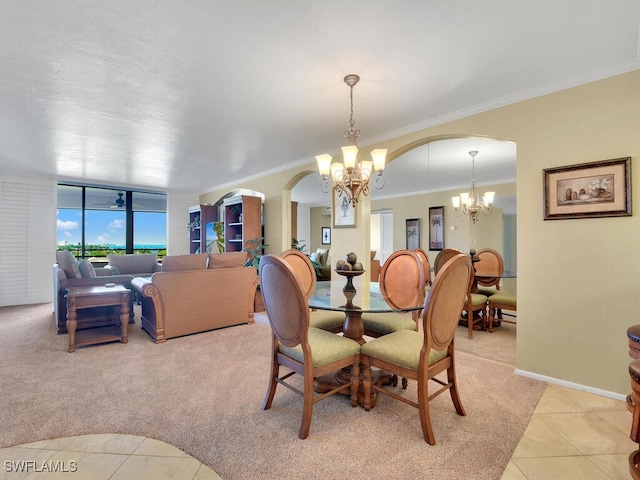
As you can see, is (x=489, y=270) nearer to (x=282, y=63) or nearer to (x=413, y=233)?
(x=413, y=233)

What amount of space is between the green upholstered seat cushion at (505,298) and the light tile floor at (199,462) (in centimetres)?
168

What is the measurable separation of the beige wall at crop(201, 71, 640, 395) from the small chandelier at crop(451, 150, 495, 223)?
3.42ft

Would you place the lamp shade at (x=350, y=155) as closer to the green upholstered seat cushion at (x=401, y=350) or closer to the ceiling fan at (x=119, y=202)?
the green upholstered seat cushion at (x=401, y=350)

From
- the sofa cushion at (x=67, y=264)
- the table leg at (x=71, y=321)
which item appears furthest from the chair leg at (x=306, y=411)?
the sofa cushion at (x=67, y=264)

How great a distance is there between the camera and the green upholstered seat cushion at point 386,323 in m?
2.48

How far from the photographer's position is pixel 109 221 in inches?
274

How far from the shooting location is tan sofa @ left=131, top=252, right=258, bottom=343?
354 cm

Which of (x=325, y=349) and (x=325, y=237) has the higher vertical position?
(x=325, y=237)

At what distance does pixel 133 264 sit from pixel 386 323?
206 inches

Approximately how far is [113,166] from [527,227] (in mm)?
5757

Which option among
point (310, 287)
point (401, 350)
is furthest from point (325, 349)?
point (310, 287)

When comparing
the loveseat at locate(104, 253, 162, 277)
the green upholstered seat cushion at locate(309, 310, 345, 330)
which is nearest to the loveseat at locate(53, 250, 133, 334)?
→ the loveseat at locate(104, 253, 162, 277)

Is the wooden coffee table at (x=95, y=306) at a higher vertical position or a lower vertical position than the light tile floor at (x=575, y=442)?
higher

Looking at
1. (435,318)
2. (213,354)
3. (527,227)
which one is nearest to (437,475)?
(435,318)
